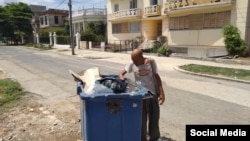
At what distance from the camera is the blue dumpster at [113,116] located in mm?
3193

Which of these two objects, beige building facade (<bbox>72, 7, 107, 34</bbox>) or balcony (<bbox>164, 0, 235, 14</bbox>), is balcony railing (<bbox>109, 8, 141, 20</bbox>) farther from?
beige building facade (<bbox>72, 7, 107, 34</bbox>)

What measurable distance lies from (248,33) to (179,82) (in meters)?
11.2

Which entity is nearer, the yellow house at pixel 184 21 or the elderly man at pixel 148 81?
the elderly man at pixel 148 81

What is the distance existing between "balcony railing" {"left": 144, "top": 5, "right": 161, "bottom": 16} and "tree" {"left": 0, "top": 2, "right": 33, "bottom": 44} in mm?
37156

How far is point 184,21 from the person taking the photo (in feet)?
77.8

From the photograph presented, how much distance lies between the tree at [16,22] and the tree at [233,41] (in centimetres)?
4880

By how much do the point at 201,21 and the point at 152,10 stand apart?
24.0 ft

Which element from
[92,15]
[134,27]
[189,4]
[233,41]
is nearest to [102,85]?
[233,41]

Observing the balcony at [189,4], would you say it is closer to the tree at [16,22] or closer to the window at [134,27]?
the window at [134,27]

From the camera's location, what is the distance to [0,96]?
7688mm

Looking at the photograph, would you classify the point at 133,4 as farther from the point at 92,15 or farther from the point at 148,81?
the point at 148,81

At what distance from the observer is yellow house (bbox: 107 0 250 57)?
62.7ft

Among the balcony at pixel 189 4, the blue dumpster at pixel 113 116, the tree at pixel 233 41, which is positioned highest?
the balcony at pixel 189 4

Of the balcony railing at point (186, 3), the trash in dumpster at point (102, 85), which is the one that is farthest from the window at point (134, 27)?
the trash in dumpster at point (102, 85)
